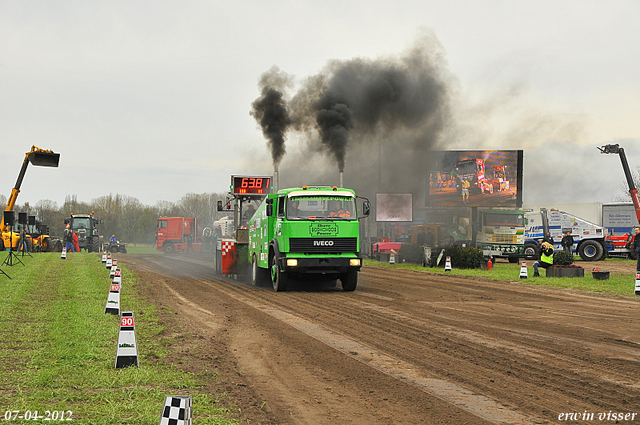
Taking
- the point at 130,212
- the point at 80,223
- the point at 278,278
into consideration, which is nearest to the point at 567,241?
the point at 278,278

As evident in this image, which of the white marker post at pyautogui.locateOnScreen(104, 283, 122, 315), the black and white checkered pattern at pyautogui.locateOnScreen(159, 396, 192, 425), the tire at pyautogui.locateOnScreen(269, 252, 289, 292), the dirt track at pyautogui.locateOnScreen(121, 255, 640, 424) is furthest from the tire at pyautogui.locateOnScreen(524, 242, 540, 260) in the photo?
the black and white checkered pattern at pyautogui.locateOnScreen(159, 396, 192, 425)

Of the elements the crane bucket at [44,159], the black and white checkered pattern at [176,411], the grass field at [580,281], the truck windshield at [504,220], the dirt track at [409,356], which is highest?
the crane bucket at [44,159]

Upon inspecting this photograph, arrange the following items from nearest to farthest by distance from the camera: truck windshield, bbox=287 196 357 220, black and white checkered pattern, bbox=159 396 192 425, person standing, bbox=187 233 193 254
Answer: black and white checkered pattern, bbox=159 396 192 425, truck windshield, bbox=287 196 357 220, person standing, bbox=187 233 193 254

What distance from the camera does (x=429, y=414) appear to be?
551 centimetres

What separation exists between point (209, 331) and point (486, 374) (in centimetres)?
498

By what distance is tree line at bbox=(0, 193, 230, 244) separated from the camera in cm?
9575

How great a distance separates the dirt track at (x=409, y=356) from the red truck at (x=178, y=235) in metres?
40.3

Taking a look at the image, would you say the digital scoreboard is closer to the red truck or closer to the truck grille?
the truck grille

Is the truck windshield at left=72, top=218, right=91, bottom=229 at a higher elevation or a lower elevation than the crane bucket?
lower

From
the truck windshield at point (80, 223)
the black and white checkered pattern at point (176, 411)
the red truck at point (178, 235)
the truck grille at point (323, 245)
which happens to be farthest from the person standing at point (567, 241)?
the truck windshield at point (80, 223)

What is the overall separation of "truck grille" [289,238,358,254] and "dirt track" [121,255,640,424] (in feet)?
5.31

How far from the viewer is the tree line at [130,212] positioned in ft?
314

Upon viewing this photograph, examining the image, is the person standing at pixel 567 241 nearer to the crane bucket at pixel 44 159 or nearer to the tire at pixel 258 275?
the tire at pixel 258 275

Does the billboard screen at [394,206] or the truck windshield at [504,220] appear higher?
the billboard screen at [394,206]
